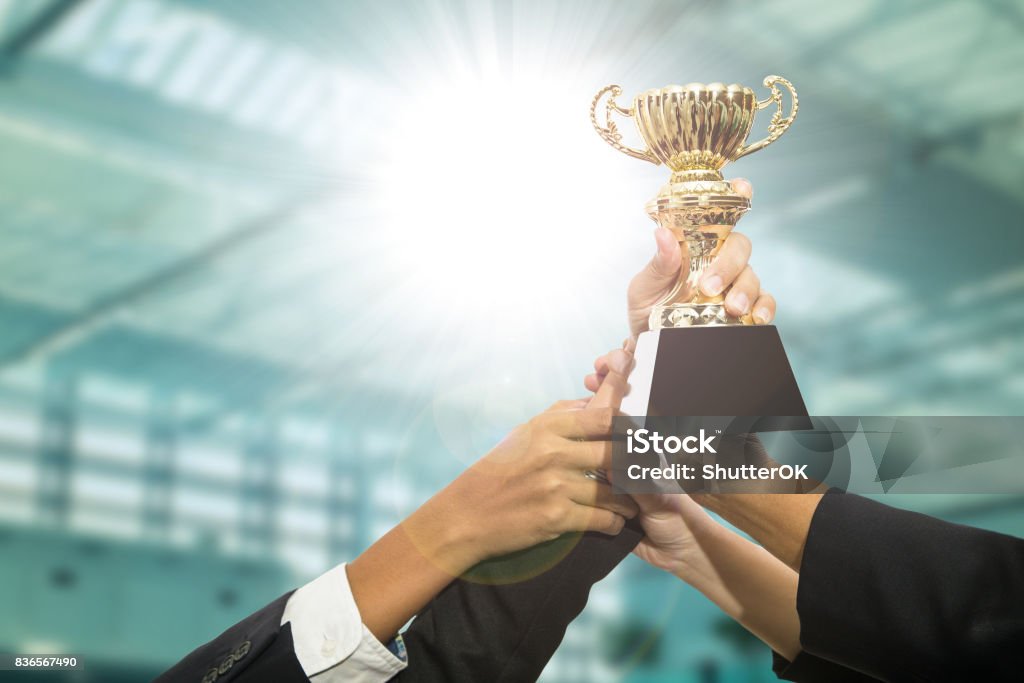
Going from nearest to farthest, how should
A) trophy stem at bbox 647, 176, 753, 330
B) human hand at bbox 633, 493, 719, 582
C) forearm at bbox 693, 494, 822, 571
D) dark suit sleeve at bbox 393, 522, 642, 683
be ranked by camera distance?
forearm at bbox 693, 494, 822, 571
dark suit sleeve at bbox 393, 522, 642, 683
trophy stem at bbox 647, 176, 753, 330
human hand at bbox 633, 493, 719, 582

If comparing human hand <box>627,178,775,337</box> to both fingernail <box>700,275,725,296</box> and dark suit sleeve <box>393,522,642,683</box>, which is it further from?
dark suit sleeve <box>393,522,642,683</box>

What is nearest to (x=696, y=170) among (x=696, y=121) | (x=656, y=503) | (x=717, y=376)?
(x=696, y=121)

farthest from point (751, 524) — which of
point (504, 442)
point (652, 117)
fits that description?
point (652, 117)

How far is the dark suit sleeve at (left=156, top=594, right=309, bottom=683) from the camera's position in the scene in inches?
44.1

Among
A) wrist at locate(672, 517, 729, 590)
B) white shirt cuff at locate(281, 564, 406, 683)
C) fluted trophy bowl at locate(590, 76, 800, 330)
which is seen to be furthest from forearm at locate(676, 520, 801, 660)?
white shirt cuff at locate(281, 564, 406, 683)

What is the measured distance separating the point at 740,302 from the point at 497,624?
0.58 metres

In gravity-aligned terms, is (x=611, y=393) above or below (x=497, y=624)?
above

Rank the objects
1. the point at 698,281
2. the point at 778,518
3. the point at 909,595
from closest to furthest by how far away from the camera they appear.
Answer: the point at 909,595
the point at 778,518
the point at 698,281

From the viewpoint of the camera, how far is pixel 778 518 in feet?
3.86

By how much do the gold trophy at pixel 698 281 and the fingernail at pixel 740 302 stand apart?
0.06 ft

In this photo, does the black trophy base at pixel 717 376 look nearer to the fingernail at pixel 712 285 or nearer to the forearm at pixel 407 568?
the fingernail at pixel 712 285

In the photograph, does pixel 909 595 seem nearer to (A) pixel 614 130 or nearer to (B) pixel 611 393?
(B) pixel 611 393

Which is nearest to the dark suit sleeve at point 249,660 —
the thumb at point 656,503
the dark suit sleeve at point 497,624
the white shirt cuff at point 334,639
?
the white shirt cuff at point 334,639

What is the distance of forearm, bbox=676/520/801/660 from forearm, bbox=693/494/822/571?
32 cm
